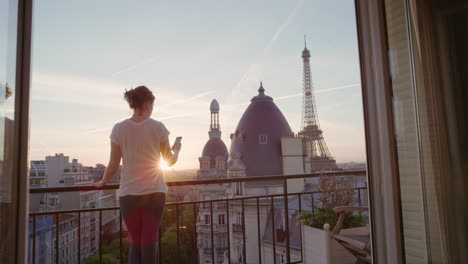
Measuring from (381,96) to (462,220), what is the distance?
24.9 inches

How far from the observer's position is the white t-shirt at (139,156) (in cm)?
170

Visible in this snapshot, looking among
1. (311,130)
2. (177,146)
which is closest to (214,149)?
(311,130)

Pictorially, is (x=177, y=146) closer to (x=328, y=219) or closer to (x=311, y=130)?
(x=328, y=219)

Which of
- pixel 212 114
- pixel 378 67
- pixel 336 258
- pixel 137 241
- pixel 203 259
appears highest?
pixel 212 114

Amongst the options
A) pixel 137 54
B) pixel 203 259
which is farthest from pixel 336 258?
pixel 203 259

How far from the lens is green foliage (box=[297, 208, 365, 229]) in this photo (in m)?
2.48

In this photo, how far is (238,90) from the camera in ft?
87.2

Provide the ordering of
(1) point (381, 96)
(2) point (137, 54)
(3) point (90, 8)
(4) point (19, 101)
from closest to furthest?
(4) point (19, 101), (1) point (381, 96), (3) point (90, 8), (2) point (137, 54)

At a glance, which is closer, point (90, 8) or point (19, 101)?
point (19, 101)

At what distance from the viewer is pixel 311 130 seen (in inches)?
1448

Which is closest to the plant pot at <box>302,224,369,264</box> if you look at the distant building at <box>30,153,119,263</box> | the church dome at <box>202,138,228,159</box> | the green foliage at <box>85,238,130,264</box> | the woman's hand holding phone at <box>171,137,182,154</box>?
the woman's hand holding phone at <box>171,137,182,154</box>

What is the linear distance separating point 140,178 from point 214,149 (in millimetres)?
31760

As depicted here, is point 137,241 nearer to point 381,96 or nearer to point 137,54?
point 381,96

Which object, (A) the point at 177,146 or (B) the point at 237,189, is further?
(B) the point at 237,189
